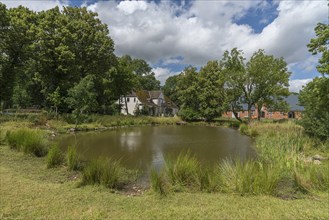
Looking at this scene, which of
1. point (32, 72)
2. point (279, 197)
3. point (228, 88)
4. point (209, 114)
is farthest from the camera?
point (209, 114)

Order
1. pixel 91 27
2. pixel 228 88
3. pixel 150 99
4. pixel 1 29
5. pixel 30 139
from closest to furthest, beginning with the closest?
pixel 30 139 < pixel 1 29 < pixel 91 27 < pixel 228 88 < pixel 150 99

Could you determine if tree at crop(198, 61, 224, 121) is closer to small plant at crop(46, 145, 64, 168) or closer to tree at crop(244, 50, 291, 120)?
tree at crop(244, 50, 291, 120)

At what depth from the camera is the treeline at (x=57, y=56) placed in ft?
64.9

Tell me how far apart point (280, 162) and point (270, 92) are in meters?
24.9

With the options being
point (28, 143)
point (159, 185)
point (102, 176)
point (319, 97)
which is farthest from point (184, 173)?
point (319, 97)

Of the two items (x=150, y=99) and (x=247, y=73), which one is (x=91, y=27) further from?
(x=150, y=99)

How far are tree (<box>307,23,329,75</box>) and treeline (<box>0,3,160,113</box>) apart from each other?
15.3 meters

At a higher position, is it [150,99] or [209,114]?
[150,99]

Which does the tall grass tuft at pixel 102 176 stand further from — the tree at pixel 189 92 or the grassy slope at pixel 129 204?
the tree at pixel 189 92

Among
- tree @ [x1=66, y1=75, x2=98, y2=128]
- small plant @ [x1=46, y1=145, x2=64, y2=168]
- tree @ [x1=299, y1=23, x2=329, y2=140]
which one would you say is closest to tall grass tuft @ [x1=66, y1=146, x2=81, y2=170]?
small plant @ [x1=46, y1=145, x2=64, y2=168]

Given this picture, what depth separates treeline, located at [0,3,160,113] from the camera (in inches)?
779

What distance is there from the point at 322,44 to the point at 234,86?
22920mm

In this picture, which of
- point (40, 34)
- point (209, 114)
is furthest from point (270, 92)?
point (40, 34)

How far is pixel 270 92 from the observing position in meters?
30.0
